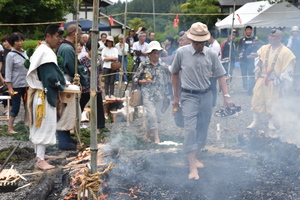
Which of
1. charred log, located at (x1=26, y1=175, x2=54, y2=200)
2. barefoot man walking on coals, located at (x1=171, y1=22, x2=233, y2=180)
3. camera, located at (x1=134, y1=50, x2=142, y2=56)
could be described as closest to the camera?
charred log, located at (x1=26, y1=175, x2=54, y2=200)

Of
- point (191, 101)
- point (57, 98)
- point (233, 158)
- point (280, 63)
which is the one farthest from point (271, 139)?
point (57, 98)

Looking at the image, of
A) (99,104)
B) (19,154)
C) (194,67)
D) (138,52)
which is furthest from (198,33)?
(138,52)

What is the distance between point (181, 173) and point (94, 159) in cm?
224

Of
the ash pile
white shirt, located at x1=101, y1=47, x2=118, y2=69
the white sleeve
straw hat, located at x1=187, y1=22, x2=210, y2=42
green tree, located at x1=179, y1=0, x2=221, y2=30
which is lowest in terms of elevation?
the ash pile

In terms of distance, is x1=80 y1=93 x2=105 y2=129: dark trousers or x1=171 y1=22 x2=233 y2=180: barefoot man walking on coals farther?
x1=80 y1=93 x2=105 y2=129: dark trousers

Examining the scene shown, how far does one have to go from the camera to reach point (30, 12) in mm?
29312

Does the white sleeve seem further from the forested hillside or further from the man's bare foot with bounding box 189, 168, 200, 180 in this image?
the forested hillside

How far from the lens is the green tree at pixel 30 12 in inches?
1078

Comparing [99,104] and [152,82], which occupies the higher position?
[152,82]

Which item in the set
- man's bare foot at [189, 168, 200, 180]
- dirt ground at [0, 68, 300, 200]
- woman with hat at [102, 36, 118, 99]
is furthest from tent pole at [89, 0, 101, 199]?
woman with hat at [102, 36, 118, 99]

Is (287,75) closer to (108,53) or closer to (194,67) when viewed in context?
(194,67)

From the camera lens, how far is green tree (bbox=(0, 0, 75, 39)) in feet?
89.8

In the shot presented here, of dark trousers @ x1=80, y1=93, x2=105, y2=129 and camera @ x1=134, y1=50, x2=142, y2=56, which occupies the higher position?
A: camera @ x1=134, y1=50, x2=142, y2=56

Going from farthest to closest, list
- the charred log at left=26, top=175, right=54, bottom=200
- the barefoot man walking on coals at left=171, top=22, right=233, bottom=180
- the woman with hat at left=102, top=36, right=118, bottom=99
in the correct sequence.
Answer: the woman with hat at left=102, top=36, right=118, bottom=99 < the barefoot man walking on coals at left=171, top=22, right=233, bottom=180 < the charred log at left=26, top=175, right=54, bottom=200
